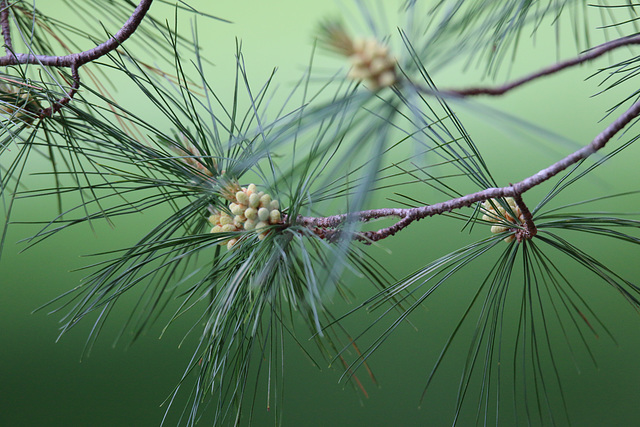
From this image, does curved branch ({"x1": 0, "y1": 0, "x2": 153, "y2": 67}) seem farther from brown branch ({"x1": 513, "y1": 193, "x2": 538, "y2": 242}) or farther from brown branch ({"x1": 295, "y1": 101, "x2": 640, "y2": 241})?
brown branch ({"x1": 513, "y1": 193, "x2": 538, "y2": 242})

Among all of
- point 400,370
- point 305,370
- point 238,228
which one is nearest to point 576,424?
point 400,370

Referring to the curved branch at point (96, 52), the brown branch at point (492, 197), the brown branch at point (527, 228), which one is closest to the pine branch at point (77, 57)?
the curved branch at point (96, 52)

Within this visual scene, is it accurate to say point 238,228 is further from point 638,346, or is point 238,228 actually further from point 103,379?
point 638,346

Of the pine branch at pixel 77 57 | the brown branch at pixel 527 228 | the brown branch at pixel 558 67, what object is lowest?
the brown branch at pixel 527 228

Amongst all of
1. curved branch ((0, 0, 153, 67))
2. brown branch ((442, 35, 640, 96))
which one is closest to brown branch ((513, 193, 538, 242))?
brown branch ((442, 35, 640, 96))

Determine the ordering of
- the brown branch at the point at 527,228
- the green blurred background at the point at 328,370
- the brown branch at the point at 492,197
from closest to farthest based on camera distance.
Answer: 1. the brown branch at the point at 492,197
2. the brown branch at the point at 527,228
3. the green blurred background at the point at 328,370

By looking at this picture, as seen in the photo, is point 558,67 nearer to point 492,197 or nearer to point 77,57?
point 492,197

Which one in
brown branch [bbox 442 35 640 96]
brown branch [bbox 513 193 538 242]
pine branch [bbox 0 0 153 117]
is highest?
pine branch [bbox 0 0 153 117]

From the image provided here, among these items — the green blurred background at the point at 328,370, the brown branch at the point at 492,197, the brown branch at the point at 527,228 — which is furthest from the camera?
the green blurred background at the point at 328,370

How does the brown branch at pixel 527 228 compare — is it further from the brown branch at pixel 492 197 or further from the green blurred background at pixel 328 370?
the green blurred background at pixel 328 370
